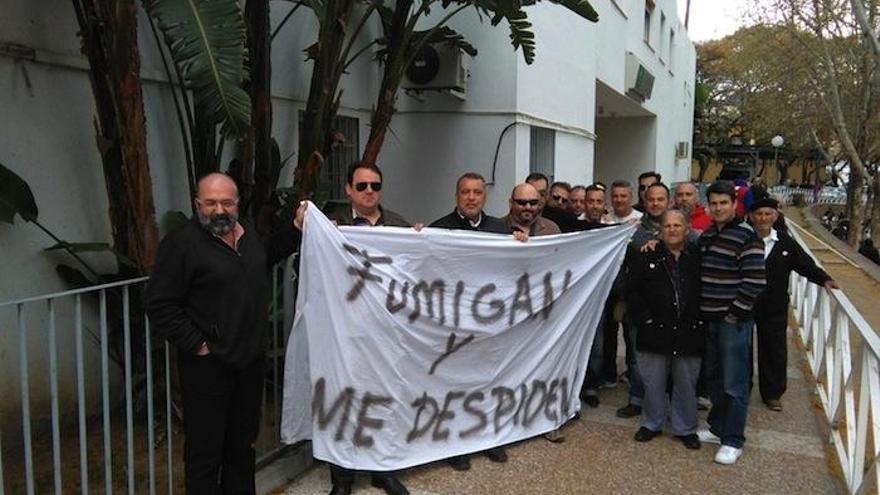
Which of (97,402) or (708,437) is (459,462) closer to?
(708,437)

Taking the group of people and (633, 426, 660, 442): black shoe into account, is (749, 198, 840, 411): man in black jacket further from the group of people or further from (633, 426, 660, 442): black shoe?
(633, 426, 660, 442): black shoe

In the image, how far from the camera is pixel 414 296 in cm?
416

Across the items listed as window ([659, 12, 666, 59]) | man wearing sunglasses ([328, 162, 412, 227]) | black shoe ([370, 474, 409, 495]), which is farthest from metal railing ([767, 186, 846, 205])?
black shoe ([370, 474, 409, 495])

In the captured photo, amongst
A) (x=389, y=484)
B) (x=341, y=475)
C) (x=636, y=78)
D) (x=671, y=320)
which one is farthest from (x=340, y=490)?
(x=636, y=78)

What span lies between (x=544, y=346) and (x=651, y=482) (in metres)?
1.05

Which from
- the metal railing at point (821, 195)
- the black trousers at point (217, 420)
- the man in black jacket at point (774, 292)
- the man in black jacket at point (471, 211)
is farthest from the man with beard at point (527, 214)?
the metal railing at point (821, 195)

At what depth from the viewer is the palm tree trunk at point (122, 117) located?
3.78 meters

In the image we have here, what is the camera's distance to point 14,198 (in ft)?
13.0

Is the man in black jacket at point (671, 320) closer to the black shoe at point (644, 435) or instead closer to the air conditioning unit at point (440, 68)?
the black shoe at point (644, 435)

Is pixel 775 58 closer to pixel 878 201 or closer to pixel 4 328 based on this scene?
pixel 878 201

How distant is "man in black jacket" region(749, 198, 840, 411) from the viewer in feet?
17.6

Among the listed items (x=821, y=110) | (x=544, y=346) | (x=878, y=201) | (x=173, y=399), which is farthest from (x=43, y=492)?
(x=821, y=110)

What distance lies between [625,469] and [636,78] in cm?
1293

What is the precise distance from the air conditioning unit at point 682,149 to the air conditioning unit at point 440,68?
20433 mm
